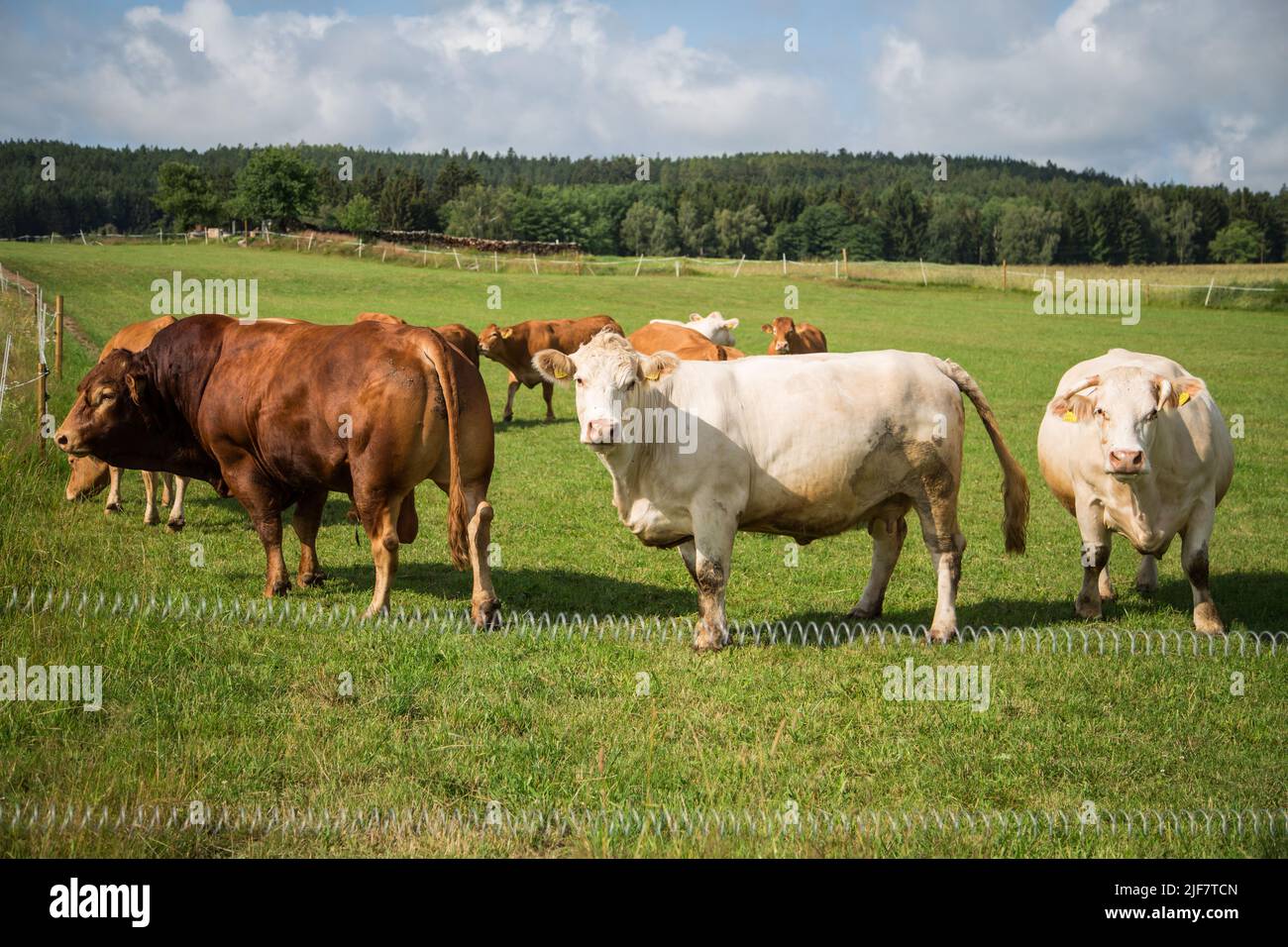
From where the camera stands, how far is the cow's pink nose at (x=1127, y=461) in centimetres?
782

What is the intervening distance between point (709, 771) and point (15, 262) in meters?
56.9

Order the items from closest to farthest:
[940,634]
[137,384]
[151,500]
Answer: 1. [940,634]
2. [137,384]
3. [151,500]

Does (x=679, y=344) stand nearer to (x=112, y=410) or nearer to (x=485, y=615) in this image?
(x=112, y=410)

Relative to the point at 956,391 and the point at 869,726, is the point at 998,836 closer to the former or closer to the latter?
the point at 869,726

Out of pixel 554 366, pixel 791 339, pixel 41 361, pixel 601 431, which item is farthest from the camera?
pixel 791 339

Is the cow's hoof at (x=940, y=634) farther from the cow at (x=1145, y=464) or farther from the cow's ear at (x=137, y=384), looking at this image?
the cow's ear at (x=137, y=384)

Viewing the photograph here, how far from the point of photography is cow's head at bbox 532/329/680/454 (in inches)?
288

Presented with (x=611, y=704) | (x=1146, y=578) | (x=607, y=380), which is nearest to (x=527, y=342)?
(x=1146, y=578)

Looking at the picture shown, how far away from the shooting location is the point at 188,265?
55.6m

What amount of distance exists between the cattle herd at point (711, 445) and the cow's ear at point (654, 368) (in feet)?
0.07

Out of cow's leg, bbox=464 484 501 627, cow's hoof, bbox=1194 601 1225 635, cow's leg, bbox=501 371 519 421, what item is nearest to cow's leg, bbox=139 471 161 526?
cow's leg, bbox=464 484 501 627

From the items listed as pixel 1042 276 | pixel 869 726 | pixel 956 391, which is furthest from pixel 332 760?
pixel 1042 276

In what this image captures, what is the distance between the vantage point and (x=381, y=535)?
8.32 meters

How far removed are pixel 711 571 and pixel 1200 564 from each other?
404 cm
